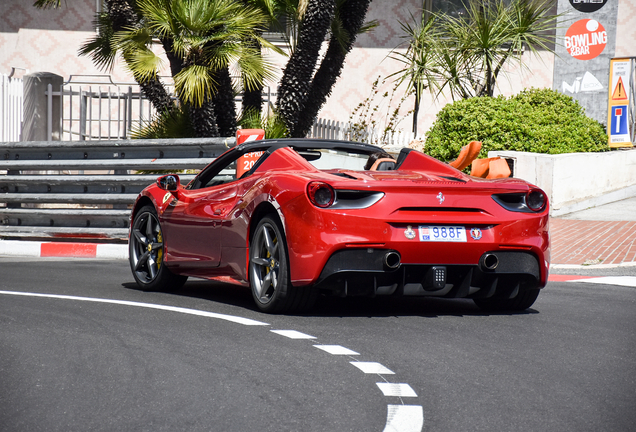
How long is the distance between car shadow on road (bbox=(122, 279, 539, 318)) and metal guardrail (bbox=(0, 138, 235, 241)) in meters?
3.95

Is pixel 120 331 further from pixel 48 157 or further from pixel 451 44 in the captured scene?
pixel 451 44

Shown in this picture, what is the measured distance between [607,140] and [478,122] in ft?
12.5

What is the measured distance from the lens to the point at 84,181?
460 inches

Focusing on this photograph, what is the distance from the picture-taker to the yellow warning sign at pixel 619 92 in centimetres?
1722

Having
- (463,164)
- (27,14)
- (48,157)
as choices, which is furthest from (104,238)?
(27,14)

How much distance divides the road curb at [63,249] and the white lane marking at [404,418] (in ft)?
25.3

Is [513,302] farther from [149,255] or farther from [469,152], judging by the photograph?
[149,255]

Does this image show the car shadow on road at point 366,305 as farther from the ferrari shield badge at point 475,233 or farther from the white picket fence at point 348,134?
the white picket fence at point 348,134

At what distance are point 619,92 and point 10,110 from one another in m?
11.0

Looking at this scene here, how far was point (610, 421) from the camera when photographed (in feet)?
12.1

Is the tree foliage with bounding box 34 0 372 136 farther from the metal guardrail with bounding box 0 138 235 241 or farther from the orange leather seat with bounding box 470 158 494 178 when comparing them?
the orange leather seat with bounding box 470 158 494 178

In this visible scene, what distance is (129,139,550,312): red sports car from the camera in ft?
18.6

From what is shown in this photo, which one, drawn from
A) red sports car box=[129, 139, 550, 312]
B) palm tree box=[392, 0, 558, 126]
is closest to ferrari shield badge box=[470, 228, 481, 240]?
red sports car box=[129, 139, 550, 312]

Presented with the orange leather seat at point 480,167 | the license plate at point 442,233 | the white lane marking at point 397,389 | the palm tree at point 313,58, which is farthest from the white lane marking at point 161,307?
the palm tree at point 313,58
